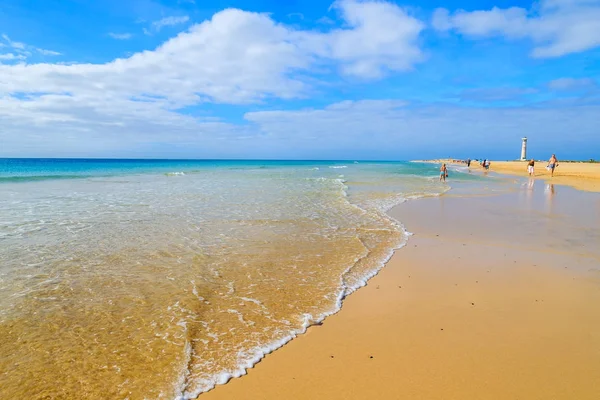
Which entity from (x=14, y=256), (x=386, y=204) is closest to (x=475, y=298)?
(x=14, y=256)

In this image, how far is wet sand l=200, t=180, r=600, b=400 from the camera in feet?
10.9

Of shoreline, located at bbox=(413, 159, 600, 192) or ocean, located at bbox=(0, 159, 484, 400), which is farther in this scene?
shoreline, located at bbox=(413, 159, 600, 192)

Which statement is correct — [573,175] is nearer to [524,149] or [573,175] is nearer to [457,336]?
[457,336]

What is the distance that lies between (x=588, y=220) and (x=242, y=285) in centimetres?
1236

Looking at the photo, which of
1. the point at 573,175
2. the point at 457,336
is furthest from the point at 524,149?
the point at 457,336

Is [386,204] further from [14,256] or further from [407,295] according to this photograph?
[14,256]

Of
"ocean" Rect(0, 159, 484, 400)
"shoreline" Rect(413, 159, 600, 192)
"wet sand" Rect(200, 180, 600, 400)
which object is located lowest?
"wet sand" Rect(200, 180, 600, 400)

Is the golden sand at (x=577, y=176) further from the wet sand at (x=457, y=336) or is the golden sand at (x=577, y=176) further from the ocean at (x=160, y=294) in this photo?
the ocean at (x=160, y=294)

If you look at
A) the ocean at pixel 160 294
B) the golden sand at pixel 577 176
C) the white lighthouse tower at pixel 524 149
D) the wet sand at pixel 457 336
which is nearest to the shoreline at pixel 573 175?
Result: the golden sand at pixel 577 176

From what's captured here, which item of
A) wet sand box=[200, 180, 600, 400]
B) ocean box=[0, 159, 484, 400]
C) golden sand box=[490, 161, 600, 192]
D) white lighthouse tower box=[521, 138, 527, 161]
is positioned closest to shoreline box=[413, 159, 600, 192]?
golden sand box=[490, 161, 600, 192]

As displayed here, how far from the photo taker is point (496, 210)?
1407 centimetres

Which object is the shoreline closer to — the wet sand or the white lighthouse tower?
the wet sand

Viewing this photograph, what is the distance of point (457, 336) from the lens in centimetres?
425

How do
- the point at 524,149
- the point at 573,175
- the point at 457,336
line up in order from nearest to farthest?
the point at 457,336
the point at 573,175
the point at 524,149
